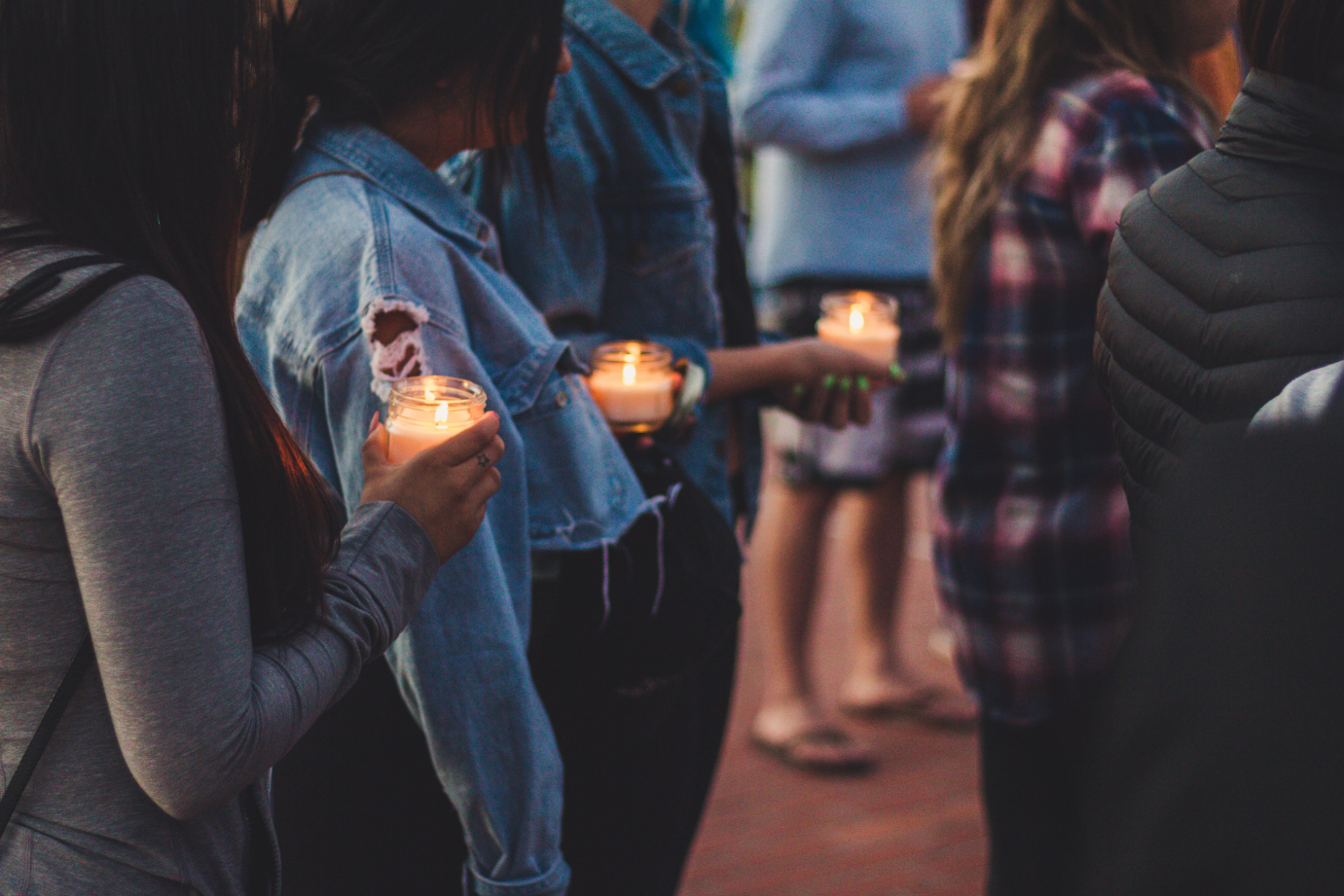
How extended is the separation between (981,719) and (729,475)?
681 millimetres

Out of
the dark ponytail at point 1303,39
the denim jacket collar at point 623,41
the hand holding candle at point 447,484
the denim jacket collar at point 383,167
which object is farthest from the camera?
the denim jacket collar at point 623,41

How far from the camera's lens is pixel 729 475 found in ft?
8.09

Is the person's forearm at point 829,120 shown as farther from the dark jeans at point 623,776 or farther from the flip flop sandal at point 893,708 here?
the dark jeans at point 623,776

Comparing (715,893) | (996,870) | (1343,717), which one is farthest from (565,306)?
(715,893)

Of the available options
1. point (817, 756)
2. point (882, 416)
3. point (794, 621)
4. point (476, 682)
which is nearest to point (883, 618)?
point (794, 621)

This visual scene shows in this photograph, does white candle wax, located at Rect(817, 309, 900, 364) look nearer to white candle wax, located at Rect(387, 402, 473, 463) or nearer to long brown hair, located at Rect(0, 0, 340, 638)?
white candle wax, located at Rect(387, 402, 473, 463)

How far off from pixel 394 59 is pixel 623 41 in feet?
2.07

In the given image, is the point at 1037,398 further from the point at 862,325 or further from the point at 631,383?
the point at 631,383

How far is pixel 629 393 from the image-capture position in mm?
1937

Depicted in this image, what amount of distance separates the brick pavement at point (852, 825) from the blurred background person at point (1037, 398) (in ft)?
2.75

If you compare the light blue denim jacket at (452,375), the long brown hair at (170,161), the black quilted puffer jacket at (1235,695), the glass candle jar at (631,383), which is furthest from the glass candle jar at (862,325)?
the black quilted puffer jacket at (1235,695)

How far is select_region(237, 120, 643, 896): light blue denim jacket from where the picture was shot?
4.88ft

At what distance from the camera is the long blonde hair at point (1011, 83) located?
2.21 m

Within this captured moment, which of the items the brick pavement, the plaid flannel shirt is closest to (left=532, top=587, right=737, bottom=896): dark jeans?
the plaid flannel shirt
